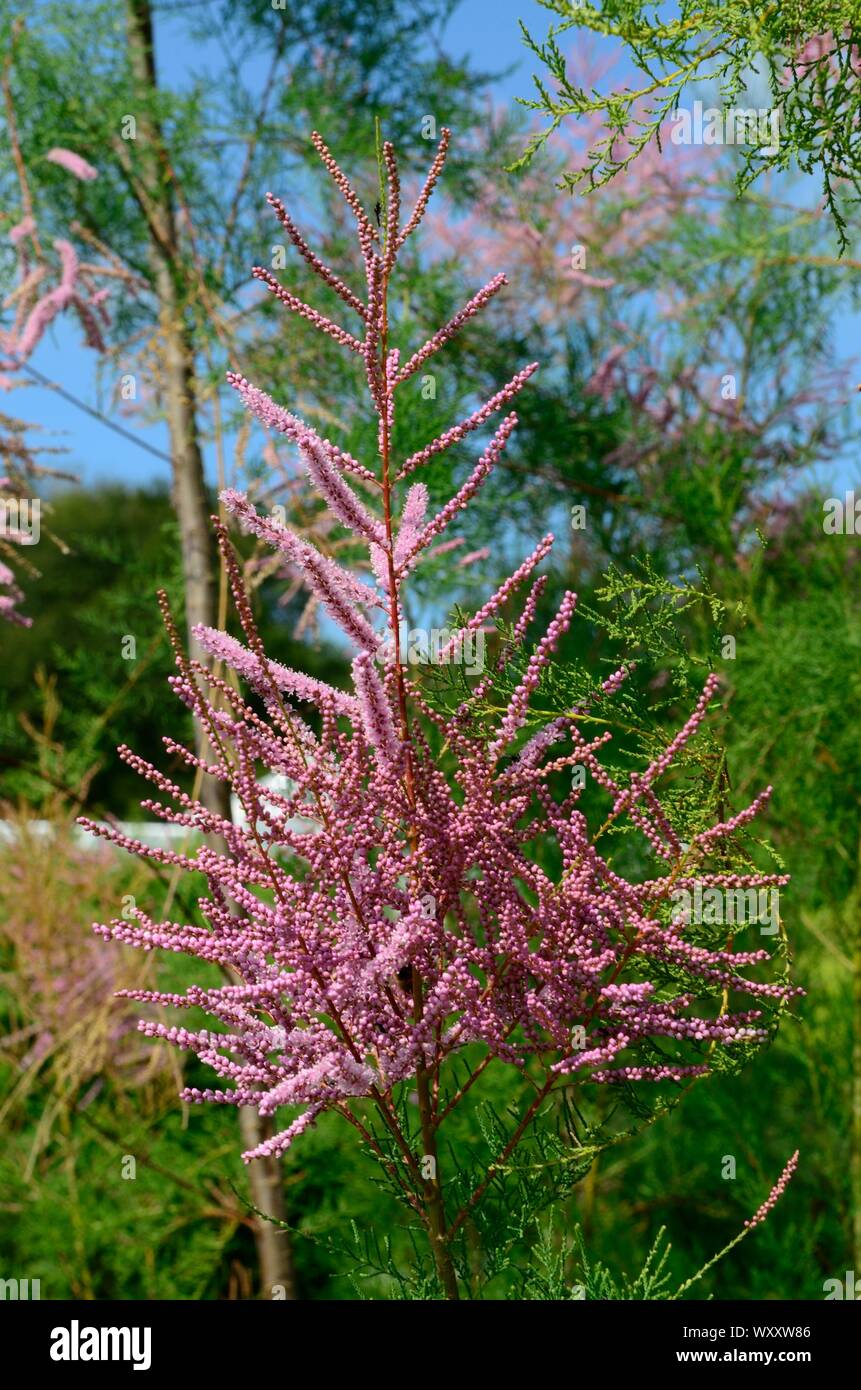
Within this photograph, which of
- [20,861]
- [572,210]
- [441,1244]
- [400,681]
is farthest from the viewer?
[572,210]

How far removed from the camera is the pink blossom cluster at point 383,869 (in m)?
1.40

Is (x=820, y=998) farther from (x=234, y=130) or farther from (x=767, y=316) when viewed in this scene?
(x=234, y=130)

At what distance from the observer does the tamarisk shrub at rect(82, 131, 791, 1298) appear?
140cm

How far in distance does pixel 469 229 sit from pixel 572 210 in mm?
595

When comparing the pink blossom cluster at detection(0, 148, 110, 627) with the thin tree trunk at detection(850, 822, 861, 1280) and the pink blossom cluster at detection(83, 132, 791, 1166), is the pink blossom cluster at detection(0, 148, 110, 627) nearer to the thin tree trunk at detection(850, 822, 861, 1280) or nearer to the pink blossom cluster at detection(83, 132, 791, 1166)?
the pink blossom cluster at detection(83, 132, 791, 1166)

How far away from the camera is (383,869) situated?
58.6 inches

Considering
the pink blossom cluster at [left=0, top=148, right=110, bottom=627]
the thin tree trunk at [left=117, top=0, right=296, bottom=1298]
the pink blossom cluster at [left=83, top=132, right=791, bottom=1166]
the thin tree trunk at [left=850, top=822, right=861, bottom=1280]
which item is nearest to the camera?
the pink blossom cluster at [left=83, top=132, right=791, bottom=1166]

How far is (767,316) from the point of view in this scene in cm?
482

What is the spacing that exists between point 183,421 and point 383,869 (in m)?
2.31

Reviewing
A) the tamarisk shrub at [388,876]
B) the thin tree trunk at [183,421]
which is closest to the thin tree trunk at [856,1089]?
the thin tree trunk at [183,421]

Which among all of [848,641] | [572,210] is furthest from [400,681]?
[572,210]

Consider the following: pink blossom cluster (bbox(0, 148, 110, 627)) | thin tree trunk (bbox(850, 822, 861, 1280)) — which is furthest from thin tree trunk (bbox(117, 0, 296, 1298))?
thin tree trunk (bbox(850, 822, 861, 1280))

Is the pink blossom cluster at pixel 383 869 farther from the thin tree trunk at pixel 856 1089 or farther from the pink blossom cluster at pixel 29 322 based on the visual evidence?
the thin tree trunk at pixel 856 1089

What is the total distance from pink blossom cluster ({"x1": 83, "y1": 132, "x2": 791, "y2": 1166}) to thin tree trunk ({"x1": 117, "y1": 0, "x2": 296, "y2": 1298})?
4.99 feet
